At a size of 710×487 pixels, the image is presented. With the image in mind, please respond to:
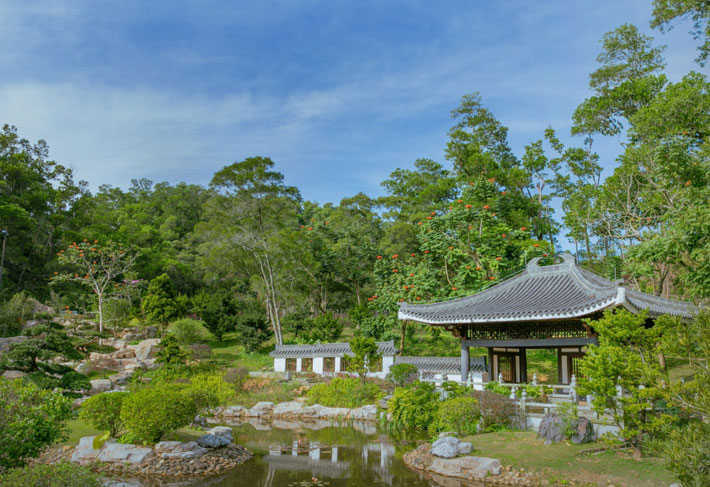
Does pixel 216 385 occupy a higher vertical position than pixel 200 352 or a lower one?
lower

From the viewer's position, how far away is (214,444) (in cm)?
972

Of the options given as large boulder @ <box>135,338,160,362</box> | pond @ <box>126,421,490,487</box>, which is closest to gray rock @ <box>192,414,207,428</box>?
pond @ <box>126,421,490,487</box>

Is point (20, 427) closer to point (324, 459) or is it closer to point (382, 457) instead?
point (324, 459)

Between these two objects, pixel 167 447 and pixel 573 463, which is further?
pixel 167 447

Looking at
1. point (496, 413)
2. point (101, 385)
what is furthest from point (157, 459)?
point (101, 385)

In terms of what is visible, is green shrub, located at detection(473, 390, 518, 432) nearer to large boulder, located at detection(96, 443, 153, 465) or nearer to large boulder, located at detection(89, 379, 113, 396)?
large boulder, located at detection(96, 443, 153, 465)

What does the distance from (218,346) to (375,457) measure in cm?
2062

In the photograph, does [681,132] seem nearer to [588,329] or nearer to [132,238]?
[588,329]

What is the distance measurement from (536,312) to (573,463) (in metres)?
3.48

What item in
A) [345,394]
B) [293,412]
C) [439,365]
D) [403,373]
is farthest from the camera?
[439,365]

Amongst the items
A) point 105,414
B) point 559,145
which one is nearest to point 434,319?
point 105,414

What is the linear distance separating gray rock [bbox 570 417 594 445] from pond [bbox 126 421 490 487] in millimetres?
2134

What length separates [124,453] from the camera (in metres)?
8.88

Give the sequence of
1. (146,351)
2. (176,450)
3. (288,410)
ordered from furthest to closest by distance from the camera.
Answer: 1. (146,351)
2. (288,410)
3. (176,450)
